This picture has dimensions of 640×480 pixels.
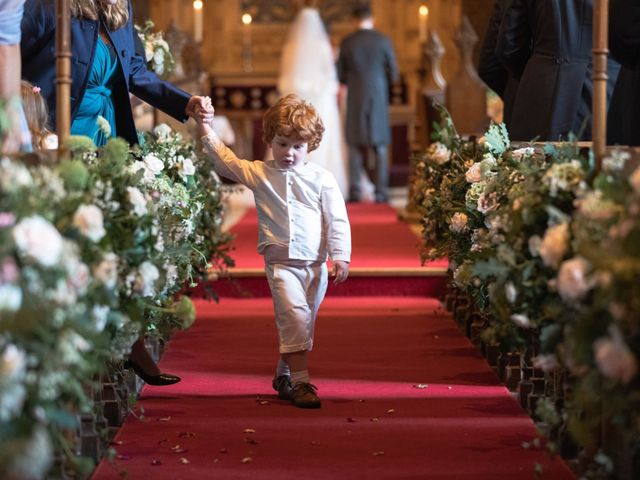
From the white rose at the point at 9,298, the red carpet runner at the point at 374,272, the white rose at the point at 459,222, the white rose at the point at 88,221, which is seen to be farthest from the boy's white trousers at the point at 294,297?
the white rose at the point at 9,298

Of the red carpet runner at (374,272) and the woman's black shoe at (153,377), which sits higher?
the woman's black shoe at (153,377)

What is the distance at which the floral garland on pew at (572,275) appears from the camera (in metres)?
3.24

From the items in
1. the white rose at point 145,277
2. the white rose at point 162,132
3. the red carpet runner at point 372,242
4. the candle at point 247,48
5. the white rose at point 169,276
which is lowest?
the red carpet runner at point 372,242

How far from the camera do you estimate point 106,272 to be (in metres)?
3.68

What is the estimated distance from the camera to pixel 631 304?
3189 mm

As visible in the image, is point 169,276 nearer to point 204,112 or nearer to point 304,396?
point 304,396

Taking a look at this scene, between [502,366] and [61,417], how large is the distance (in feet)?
10.0

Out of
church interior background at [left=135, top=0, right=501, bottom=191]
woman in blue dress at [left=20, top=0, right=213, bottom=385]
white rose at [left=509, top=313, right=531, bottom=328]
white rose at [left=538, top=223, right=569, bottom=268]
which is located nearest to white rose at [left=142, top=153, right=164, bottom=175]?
woman in blue dress at [left=20, top=0, right=213, bottom=385]

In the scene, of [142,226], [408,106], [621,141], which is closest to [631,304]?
[142,226]

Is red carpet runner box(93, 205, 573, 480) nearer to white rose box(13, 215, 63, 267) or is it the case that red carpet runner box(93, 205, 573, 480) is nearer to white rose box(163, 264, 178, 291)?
white rose box(163, 264, 178, 291)

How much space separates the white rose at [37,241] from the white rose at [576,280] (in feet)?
4.29

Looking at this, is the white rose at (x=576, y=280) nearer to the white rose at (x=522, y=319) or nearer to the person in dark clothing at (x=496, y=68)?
the white rose at (x=522, y=319)

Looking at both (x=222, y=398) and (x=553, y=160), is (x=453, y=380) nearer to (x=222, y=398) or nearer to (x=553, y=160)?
(x=222, y=398)

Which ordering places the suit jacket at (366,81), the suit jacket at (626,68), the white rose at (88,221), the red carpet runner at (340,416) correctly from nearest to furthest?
the white rose at (88,221) < the red carpet runner at (340,416) < the suit jacket at (626,68) < the suit jacket at (366,81)
